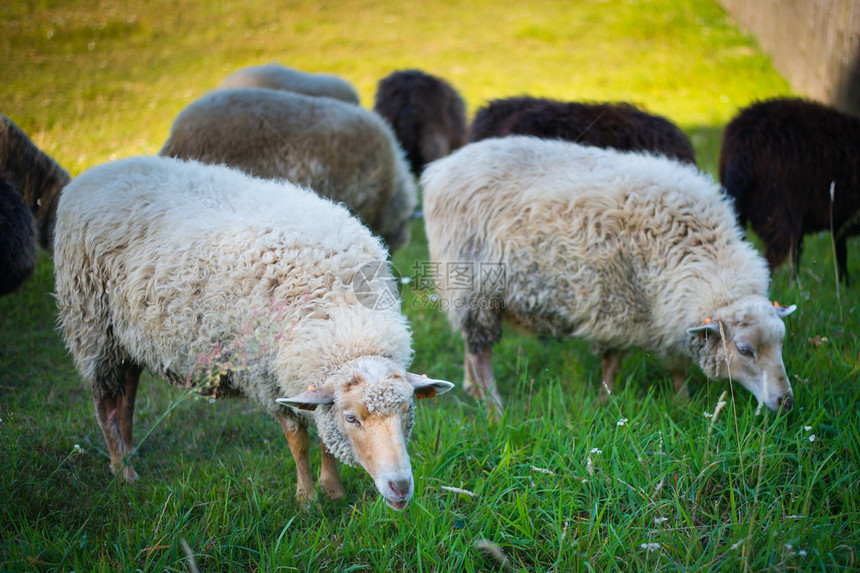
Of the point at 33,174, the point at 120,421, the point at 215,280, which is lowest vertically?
the point at 120,421

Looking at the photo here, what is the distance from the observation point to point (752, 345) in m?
3.17

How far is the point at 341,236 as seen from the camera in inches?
111

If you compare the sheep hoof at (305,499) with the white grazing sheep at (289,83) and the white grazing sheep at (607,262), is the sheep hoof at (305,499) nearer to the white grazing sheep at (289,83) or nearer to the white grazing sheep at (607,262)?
the white grazing sheep at (607,262)

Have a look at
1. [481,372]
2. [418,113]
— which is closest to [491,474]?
[481,372]

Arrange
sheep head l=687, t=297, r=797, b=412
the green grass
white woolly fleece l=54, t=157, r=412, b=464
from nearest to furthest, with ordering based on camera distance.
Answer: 1. the green grass
2. white woolly fleece l=54, t=157, r=412, b=464
3. sheep head l=687, t=297, r=797, b=412

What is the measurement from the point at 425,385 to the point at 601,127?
3.59 meters

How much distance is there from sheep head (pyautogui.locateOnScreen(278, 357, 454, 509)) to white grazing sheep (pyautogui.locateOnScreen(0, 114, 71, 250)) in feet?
10.5

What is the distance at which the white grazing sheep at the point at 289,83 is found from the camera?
6.66 m

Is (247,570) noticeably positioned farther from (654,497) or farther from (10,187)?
(10,187)

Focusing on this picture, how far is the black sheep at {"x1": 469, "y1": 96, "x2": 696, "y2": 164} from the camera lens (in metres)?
5.05

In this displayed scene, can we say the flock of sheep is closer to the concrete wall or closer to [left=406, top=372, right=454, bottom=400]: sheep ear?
[left=406, top=372, right=454, bottom=400]: sheep ear

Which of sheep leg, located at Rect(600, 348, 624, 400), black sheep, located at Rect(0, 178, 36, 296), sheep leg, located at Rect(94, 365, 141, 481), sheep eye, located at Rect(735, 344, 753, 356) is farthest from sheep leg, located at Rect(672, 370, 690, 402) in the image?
black sheep, located at Rect(0, 178, 36, 296)

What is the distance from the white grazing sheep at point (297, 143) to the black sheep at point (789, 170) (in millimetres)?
2992

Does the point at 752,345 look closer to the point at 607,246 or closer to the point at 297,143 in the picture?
the point at 607,246
